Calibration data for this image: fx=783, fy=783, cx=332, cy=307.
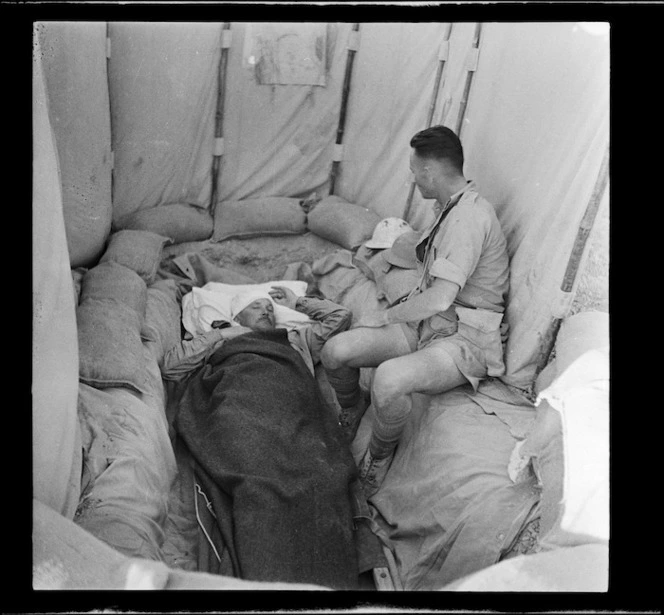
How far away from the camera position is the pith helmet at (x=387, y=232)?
4.09 m

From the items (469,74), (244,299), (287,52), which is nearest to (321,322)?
(244,299)

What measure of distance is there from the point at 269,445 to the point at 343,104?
247cm

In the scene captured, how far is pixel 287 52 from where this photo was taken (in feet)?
14.2

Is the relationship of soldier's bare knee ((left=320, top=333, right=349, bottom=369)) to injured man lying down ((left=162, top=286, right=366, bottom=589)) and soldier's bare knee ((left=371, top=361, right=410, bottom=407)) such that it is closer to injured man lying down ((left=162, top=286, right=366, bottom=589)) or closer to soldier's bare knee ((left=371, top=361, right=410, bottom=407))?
injured man lying down ((left=162, top=286, right=366, bottom=589))

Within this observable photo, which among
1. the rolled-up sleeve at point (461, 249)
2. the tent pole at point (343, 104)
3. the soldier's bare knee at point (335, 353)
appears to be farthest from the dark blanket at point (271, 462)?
the tent pole at point (343, 104)

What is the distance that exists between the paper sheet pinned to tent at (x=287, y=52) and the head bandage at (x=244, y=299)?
1.27m

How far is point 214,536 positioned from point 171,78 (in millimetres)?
2466

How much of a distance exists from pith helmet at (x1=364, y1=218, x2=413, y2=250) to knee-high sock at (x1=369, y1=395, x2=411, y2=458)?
1.32 m

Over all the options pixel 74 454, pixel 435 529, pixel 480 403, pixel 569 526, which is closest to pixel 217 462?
pixel 74 454

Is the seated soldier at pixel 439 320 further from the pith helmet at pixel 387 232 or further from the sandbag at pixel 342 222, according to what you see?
the sandbag at pixel 342 222

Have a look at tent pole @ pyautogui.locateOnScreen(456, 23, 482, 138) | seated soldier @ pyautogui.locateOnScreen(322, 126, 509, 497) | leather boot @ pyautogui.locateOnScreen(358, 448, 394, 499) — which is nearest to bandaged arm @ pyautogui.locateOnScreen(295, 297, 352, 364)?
seated soldier @ pyautogui.locateOnScreen(322, 126, 509, 497)

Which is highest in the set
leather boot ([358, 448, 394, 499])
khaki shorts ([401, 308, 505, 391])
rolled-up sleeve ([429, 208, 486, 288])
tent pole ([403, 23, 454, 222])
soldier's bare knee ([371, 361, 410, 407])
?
tent pole ([403, 23, 454, 222])

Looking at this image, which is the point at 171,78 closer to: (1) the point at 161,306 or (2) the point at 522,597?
(1) the point at 161,306

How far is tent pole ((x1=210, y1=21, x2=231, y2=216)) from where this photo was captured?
4164mm
